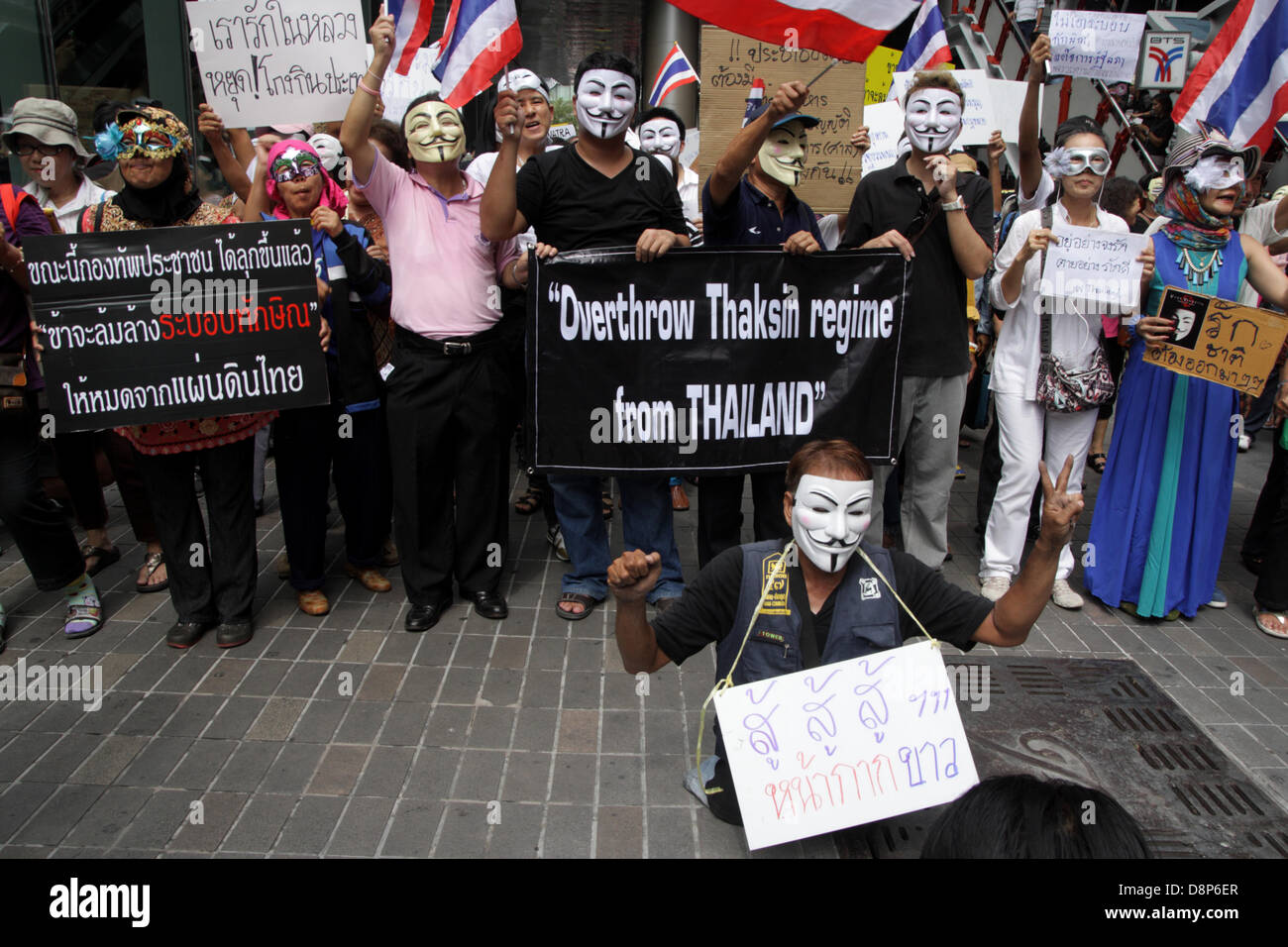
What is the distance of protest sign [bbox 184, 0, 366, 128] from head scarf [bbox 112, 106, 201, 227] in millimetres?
315

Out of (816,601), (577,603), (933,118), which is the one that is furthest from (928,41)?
(816,601)

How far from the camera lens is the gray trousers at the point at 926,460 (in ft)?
15.6

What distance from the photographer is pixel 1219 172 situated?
4.46 metres

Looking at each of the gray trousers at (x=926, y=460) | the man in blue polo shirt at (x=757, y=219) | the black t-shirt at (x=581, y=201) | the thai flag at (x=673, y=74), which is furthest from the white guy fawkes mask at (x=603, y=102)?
the thai flag at (x=673, y=74)

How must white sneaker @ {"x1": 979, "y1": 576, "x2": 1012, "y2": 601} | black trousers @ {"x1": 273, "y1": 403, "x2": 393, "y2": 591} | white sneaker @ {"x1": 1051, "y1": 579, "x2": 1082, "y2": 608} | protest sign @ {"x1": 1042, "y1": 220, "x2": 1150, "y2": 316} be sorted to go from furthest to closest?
1. white sneaker @ {"x1": 979, "y1": 576, "x2": 1012, "y2": 601}
2. white sneaker @ {"x1": 1051, "y1": 579, "x2": 1082, "y2": 608}
3. black trousers @ {"x1": 273, "y1": 403, "x2": 393, "y2": 591}
4. protest sign @ {"x1": 1042, "y1": 220, "x2": 1150, "y2": 316}

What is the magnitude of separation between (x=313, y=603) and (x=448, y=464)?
0.99m

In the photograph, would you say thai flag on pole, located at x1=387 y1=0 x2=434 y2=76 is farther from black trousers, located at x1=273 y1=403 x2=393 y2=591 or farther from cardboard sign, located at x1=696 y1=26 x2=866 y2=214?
black trousers, located at x1=273 y1=403 x2=393 y2=591

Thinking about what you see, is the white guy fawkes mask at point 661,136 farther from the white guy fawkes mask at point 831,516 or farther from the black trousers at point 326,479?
the white guy fawkes mask at point 831,516

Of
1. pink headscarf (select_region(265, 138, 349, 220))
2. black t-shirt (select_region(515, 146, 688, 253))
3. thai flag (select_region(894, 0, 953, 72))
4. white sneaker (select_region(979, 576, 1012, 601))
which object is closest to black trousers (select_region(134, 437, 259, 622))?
pink headscarf (select_region(265, 138, 349, 220))

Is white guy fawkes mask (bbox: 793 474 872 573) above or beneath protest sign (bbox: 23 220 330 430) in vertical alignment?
beneath

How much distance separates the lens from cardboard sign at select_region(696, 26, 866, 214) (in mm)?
4633

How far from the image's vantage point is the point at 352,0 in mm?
4363

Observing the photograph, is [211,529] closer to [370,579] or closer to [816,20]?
[370,579]
